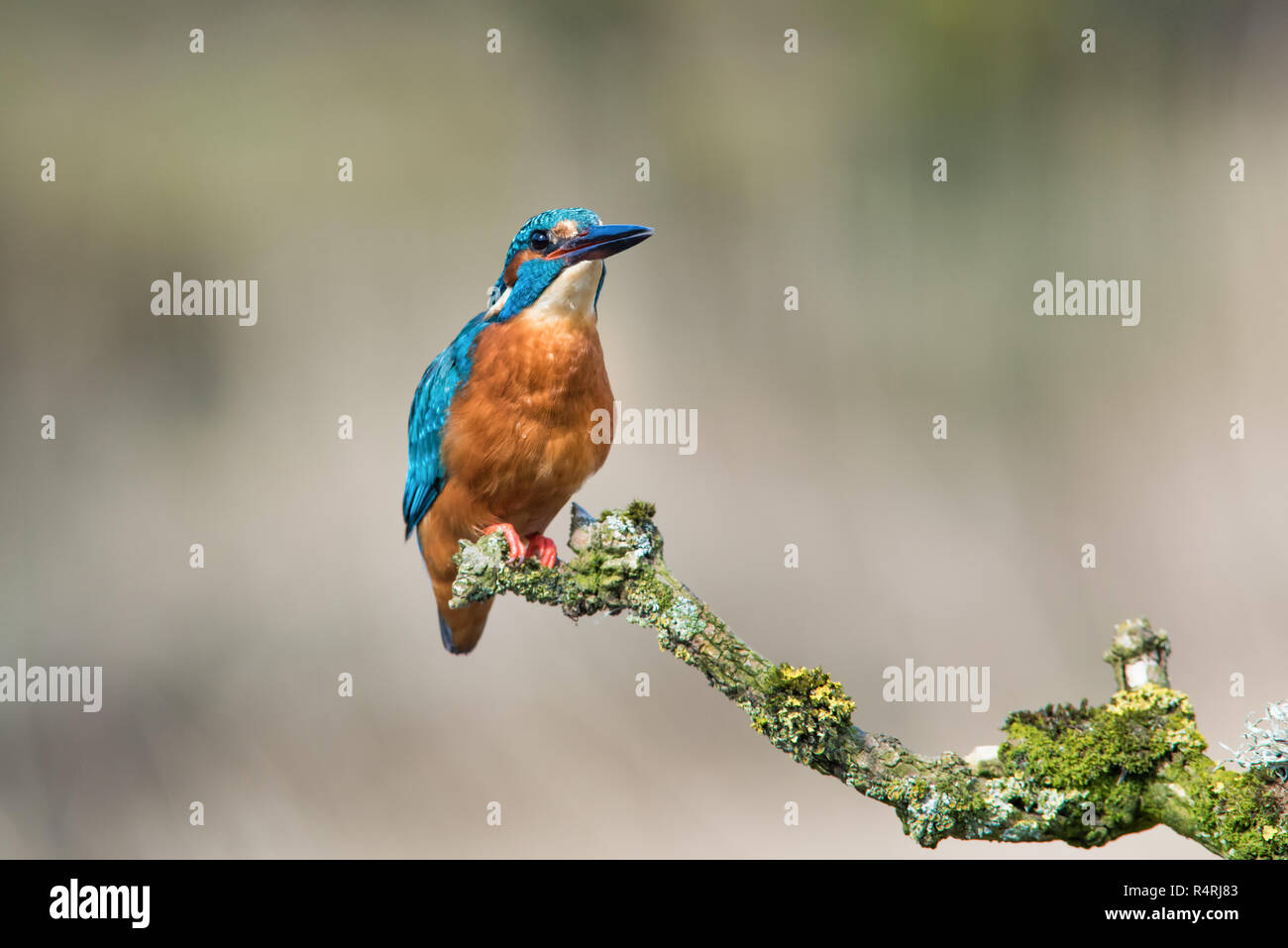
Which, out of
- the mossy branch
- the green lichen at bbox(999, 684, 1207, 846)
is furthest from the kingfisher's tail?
the green lichen at bbox(999, 684, 1207, 846)

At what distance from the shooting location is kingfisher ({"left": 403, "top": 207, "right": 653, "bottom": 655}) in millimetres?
2150

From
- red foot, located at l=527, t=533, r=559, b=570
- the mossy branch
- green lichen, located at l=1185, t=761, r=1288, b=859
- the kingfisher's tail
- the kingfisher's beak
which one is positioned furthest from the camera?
the kingfisher's tail

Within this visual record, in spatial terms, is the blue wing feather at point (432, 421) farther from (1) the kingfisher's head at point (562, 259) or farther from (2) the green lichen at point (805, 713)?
(2) the green lichen at point (805, 713)

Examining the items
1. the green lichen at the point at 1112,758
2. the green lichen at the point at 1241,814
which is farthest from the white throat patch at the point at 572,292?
the green lichen at the point at 1241,814

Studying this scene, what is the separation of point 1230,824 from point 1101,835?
0.67 ft

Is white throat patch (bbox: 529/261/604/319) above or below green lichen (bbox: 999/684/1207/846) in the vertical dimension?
above

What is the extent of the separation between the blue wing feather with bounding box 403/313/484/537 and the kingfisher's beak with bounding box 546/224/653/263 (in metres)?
0.30

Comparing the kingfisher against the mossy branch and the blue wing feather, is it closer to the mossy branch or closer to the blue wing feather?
the blue wing feather

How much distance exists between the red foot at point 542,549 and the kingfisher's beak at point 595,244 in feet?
1.98

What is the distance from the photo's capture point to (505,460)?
223cm

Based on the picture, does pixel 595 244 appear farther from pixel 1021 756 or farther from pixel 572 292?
pixel 1021 756

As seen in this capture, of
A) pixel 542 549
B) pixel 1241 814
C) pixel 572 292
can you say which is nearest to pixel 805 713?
pixel 1241 814

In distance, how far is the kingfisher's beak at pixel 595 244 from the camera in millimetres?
2064
